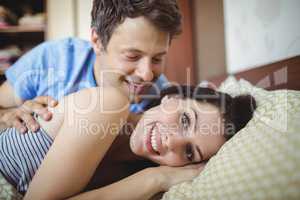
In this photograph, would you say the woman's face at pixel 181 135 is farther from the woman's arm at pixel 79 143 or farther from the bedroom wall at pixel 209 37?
the bedroom wall at pixel 209 37

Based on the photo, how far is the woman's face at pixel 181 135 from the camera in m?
0.68

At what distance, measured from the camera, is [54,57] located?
1067 millimetres

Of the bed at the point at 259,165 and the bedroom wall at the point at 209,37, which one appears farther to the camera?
the bedroom wall at the point at 209,37

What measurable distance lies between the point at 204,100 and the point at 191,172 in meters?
0.22

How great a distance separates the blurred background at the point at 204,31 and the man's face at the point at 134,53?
8.9 inches

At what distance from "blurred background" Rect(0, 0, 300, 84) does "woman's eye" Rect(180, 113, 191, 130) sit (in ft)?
1.24

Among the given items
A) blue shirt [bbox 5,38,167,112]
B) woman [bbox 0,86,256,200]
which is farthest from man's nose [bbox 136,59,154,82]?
blue shirt [bbox 5,38,167,112]

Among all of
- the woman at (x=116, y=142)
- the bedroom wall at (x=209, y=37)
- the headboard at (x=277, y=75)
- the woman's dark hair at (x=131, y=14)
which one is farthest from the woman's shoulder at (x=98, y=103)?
the bedroom wall at (x=209, y=37)

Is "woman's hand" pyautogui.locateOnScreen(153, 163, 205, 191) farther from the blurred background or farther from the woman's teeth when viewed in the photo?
the blurred background

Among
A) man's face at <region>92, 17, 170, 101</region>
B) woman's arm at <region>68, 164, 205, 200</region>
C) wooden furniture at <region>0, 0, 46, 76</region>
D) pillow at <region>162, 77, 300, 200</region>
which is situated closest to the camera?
pillow at <region>162, 77, 300, 200</region>

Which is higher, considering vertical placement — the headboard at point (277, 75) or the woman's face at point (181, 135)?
the headboard at point (277, 75)

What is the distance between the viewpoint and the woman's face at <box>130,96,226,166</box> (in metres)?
0.68

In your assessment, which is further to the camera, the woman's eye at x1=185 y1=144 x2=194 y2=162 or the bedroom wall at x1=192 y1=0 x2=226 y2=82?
the bedroom wall at x1=192 y1=0 x2=226 y2=82

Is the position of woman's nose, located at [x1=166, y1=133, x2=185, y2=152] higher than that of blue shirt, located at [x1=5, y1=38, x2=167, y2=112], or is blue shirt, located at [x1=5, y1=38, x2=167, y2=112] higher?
blue shirt, located at [x1=5, y1=38, x2=167, y2=112]
